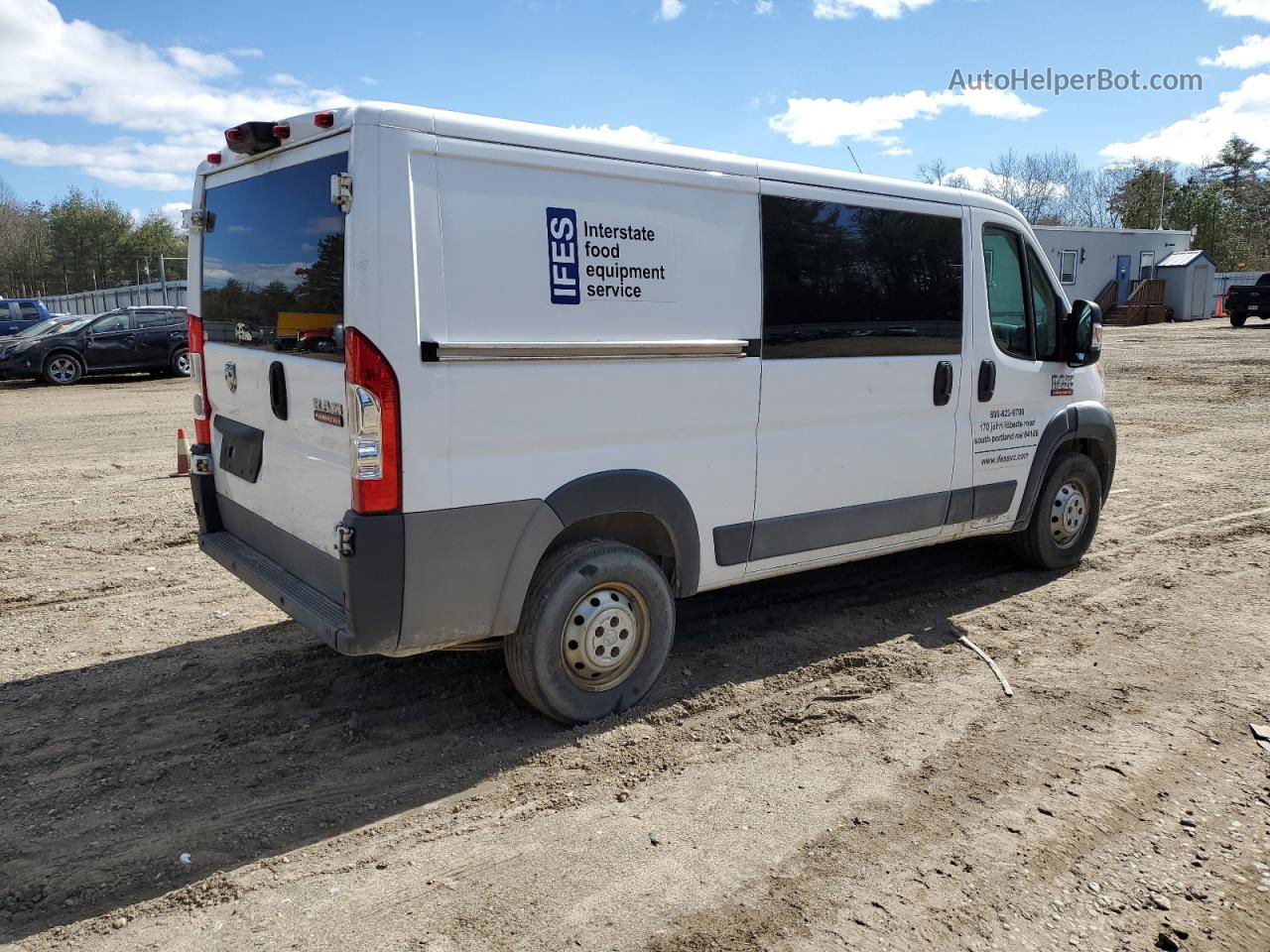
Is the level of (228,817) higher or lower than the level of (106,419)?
lower

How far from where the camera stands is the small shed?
3722 centimetres

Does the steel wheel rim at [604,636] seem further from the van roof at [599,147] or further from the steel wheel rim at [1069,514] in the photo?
the steel wheel rim at [1069,514]

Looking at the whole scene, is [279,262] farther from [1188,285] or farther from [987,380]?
[1188,285]

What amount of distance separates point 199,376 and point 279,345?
106 cm

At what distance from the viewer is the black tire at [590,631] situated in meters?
3.83

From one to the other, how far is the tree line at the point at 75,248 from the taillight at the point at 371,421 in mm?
70633

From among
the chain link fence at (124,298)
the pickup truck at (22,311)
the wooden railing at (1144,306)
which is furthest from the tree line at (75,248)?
the wooden railing at (1144,306)

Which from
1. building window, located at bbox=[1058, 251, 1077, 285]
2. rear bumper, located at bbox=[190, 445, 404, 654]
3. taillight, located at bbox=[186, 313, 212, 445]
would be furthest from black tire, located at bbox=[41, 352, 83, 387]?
building window, located at bbox=[1058, 251, 1077, 285]

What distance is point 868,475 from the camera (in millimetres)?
4875

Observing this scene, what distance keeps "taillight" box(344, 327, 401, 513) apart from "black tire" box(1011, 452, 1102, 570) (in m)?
4.33

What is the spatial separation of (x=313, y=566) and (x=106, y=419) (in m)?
11.4

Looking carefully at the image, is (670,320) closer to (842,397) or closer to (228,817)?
(842,397)

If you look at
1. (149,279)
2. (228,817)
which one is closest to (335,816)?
(228,817)

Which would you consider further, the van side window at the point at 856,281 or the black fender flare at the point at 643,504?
the van side window at the point at 856,281
